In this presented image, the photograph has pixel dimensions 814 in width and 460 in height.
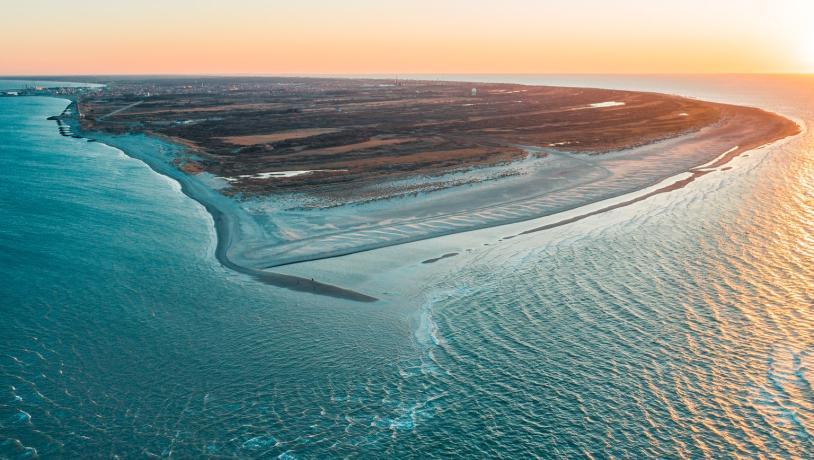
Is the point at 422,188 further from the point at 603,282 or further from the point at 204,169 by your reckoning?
the point at 204,169

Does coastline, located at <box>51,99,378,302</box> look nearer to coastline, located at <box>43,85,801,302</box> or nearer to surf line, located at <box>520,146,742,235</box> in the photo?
coastline, located at <box>43,85,801,302</box>

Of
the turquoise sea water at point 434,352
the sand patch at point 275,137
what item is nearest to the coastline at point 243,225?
the turquoise sea water at point 434,352

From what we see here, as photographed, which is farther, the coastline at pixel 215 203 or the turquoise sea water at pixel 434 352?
the coastline at pixel 215 203

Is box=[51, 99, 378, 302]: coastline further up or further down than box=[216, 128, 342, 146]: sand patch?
further down

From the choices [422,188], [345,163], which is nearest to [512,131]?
[345,163]

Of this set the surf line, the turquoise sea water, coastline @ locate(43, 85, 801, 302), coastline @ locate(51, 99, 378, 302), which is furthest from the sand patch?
the surf line

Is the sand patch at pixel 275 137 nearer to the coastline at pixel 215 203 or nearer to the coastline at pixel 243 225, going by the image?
the coastline at pixel 243 225

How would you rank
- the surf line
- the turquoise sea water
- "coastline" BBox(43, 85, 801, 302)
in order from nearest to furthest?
1. the turquoise sea water
2. "coastline" BBox(43, 85, 801, 302)
3. the surf line

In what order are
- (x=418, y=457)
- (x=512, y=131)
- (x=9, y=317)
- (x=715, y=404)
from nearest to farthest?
(x=418, y=457) → (x=715, y=404) → (x=9, y=317) → (x=512, y=131)
